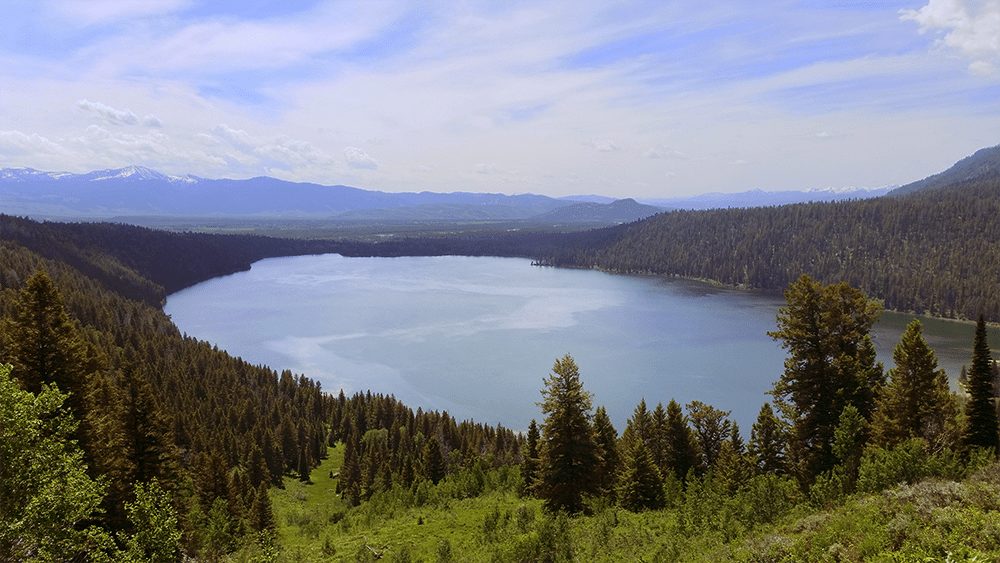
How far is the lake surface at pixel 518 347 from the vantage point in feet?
328

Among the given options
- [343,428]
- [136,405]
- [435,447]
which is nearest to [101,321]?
[343,428]

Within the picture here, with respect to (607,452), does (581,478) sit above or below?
above

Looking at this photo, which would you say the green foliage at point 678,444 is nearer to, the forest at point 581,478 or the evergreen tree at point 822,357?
the forest at point 581,478

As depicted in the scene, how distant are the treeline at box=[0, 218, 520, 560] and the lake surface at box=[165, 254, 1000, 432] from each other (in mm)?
17783

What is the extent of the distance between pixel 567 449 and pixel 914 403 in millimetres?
17375

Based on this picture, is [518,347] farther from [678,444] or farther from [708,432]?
[678,444]

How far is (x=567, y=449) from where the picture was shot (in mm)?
32125

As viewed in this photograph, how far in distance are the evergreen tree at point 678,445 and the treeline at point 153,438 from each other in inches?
853

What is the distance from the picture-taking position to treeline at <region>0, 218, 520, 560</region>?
1616 centimetres

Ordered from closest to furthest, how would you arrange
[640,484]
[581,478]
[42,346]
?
[42,346] → [581,478] → [640,484]

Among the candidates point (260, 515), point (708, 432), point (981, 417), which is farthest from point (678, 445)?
point (260, 515)

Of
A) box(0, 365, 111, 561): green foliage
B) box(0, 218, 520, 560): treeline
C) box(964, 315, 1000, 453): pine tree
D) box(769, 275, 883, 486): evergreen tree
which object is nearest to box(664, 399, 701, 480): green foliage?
box(769, 275, 883, 486): evergreen tree

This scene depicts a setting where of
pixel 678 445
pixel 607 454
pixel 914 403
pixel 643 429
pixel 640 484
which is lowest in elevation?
pixel 607 454

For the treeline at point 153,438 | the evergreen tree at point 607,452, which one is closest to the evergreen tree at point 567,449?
the evergreen tree at point 607,452
